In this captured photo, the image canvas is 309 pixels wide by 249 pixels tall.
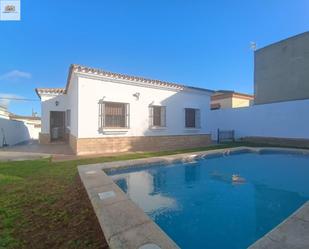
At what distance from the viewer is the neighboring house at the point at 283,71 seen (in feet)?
55.6

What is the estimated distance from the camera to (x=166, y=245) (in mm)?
2672

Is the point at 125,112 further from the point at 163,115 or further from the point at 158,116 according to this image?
the point at 163,115

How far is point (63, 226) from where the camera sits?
351cm

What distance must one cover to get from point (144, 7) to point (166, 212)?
11665 millimetres

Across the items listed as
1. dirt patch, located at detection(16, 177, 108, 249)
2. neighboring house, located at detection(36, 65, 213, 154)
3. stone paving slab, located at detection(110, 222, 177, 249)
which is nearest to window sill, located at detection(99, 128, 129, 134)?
neighboring house, located at detection(36, 65, 213, 154)

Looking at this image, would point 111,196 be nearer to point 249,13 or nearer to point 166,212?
point 166,212

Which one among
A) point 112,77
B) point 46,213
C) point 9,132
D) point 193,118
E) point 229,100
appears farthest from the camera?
point 229,100

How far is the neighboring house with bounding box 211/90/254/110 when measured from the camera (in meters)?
25.2

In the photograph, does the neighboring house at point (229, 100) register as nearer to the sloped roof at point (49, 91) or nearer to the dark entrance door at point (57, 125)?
the sloped roof at point (49, 91)

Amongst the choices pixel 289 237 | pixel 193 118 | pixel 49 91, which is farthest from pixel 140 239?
pixel 49 91

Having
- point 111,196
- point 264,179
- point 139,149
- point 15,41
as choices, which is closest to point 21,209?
point 111,196

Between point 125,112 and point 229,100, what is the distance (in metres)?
16.2

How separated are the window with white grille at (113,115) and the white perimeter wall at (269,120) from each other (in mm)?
7531

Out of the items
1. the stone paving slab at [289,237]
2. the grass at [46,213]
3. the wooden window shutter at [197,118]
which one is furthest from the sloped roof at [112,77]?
the stone paving slab at [289,237]
